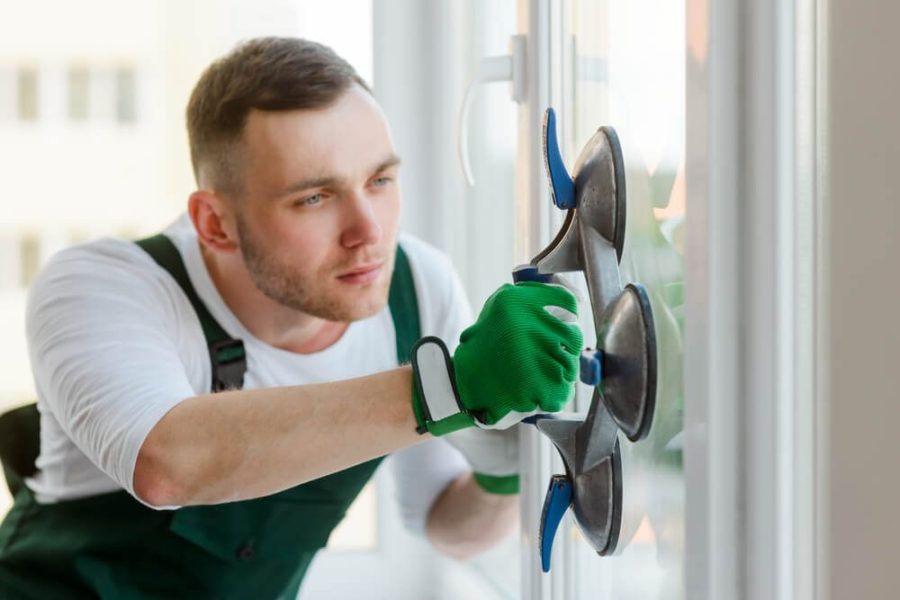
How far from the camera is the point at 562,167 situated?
0.88 metres

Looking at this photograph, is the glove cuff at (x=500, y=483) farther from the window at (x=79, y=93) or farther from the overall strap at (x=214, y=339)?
the window at (x=79, y=93)

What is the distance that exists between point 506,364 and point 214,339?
0.61 metres

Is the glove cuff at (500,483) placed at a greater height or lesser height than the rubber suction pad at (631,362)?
lesser

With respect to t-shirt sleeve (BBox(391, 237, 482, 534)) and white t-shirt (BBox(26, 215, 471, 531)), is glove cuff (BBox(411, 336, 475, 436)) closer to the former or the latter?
white t-shirt (BBox(26, 215, 471, 531))

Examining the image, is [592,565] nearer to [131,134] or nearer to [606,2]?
[606,2]

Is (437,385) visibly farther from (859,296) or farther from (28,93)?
(28,93)

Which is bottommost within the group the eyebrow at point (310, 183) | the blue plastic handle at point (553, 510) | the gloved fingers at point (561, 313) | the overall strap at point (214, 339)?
the blue plastic handle at point (553, 510)

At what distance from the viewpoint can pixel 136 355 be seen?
46.1 inches

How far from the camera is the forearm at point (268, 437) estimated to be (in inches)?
38.8

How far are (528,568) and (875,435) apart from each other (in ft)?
2.12

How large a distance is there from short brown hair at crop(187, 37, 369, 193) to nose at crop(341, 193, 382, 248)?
12cm

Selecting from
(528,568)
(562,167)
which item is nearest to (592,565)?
(528,568)

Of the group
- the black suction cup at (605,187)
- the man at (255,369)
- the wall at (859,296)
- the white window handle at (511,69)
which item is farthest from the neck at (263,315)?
the wall at (859,296)

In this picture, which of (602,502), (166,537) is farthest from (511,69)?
(166,537)
